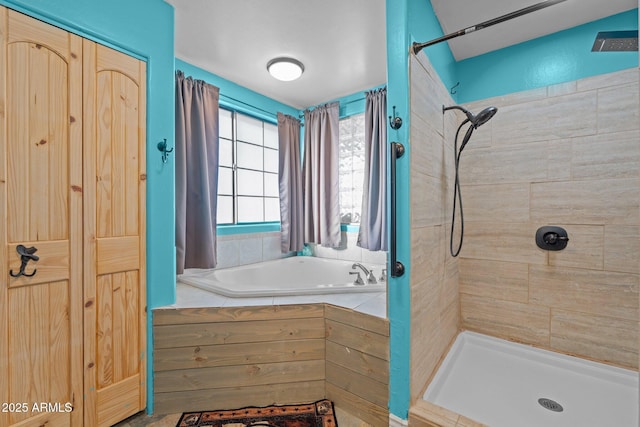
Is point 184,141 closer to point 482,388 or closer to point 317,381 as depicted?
point 317,381

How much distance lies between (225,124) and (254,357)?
2076 millimetres

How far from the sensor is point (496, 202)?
202 cm

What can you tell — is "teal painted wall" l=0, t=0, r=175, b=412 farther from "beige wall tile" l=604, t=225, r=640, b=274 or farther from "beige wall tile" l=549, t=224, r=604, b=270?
"beige wall tile" l=604, t=225, r=640, b=274

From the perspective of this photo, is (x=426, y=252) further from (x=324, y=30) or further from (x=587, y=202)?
(x=324, y=30)

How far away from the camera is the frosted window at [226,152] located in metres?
2.72

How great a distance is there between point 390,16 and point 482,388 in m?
1.99

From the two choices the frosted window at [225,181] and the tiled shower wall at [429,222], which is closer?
the tiled shower wall at [429,222]

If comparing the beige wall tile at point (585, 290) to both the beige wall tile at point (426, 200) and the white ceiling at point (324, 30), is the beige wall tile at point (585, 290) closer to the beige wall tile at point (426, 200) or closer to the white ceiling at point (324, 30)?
the beige wall tile at point (426, 200)

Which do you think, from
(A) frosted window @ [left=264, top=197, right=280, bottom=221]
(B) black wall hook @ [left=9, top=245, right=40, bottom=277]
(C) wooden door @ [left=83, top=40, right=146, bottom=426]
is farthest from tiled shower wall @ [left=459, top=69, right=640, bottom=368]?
(B) black wall hook @ [left=9, top=245, right=40, bottom=277]

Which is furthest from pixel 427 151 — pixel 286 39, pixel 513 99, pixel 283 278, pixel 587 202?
pixel 283 278

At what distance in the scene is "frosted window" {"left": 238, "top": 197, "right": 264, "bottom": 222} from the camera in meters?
2.89

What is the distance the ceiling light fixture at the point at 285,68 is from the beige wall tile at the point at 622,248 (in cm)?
233

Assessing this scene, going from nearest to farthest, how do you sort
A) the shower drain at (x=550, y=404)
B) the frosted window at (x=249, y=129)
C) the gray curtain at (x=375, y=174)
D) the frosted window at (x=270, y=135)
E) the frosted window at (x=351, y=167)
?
1. the shower drain at (x=550, y=404)
2. the gray curtain at (x=375, y=174)
3. the frosted window at (x=249, y=129)
4. the frosted window at (x=351, y=167)
5. the frosted window at (x=270, y=135)

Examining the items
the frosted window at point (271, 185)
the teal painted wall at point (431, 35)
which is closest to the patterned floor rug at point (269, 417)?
the teal painted wall at point (431, 35)
